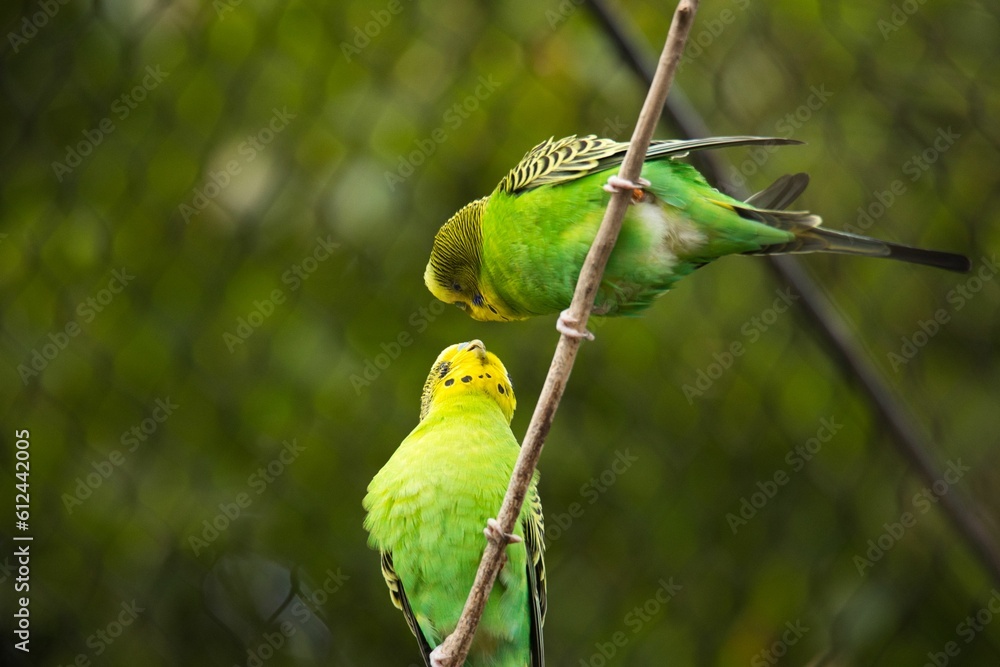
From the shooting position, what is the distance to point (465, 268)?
2.57 metres

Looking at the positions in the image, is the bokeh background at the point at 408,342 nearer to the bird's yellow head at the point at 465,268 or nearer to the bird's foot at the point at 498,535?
the bird's yellow head at the point at 465,268

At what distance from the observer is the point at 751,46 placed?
342cm

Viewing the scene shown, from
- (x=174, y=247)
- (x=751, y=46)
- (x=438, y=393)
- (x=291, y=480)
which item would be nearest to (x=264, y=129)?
(x=174, y=247)

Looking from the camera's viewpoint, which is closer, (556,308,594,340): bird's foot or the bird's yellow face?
(556,308,594,340): bird's foot

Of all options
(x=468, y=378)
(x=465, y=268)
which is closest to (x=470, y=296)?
(x=465, y=268)

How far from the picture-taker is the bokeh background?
131 inches

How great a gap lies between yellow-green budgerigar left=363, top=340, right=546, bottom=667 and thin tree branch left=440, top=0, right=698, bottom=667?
14.6 inches

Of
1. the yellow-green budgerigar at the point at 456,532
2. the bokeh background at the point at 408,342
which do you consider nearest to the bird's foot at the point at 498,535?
the yellow-green budgerigar at the point at 456,532

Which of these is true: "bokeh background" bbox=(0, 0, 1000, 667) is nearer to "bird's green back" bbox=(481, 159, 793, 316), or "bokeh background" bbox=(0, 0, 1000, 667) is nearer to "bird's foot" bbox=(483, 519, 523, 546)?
"bird's green back" bbox=(481, 159, 793, 316)

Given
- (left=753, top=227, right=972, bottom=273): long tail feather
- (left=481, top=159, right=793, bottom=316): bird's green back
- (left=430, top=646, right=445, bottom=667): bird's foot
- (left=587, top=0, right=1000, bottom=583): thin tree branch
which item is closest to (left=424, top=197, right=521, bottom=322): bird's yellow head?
(left=481, top=159, right=793, bottom=316): bird's green back

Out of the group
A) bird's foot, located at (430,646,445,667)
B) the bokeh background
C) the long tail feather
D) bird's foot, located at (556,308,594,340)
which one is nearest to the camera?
bird's foot, located at (556,308,594,340)

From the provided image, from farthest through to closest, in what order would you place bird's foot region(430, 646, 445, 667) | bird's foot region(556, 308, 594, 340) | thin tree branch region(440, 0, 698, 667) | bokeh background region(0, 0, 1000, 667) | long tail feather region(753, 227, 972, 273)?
1. bokeh background region(0, 0, 1000, 667)
2. bird's foot region(430, 646, 445, 667)
3. long tail feather region(753, 227, 972, 273)
4. bird's foot region(556, 308, 594, 340)
5. thin tree branch region(440, 0, 698, 667)

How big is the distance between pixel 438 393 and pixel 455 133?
123 centimetres

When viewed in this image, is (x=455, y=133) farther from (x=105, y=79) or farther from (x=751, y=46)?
(x=105, y=79)
